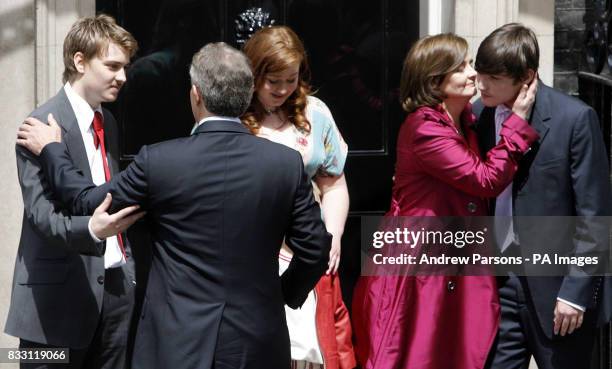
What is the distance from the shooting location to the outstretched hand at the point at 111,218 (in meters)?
4.19

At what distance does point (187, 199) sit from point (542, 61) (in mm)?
2662

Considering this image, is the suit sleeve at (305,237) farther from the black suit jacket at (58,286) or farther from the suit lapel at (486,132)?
the suit lapel at (486,132)

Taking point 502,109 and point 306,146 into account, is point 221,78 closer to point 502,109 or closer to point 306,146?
point 306,146

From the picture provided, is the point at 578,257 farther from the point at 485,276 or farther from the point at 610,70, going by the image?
the point at 610,70

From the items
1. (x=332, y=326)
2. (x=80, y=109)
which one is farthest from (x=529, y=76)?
(x=80, y=109)

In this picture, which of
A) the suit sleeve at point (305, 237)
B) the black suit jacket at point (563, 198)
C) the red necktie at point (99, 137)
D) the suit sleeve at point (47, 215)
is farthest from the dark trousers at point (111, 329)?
the black suit jacket at point (563, 198)

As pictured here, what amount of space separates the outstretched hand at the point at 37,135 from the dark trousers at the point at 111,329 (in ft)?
2.21

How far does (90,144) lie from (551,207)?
1799 millimetres

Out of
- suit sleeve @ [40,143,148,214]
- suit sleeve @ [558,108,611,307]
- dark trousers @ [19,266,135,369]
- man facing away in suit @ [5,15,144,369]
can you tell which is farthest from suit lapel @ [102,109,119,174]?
suit sleeve @ [558,108,611,307]

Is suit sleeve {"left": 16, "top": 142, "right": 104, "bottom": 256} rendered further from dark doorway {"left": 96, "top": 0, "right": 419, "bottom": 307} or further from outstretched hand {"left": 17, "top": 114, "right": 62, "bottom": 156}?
dark doorway {"left": 96, "top": 0, "right": 419, "bottom": 307}

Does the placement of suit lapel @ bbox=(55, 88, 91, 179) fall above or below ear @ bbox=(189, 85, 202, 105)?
below

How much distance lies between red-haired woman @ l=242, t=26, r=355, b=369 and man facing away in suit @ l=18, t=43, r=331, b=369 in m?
1.11

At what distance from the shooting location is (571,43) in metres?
6.27

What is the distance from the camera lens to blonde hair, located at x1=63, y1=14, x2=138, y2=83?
497 centimetres
